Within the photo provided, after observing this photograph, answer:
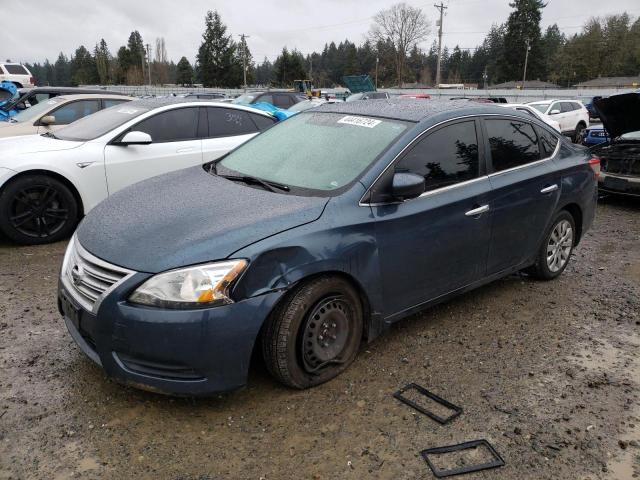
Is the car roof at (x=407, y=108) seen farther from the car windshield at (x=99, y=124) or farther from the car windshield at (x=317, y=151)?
the car windshield at (x=99, y=124)

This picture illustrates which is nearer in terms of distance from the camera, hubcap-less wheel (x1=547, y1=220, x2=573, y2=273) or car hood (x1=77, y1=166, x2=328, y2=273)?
car hood (x1=77, y1=166, x2=328, y2=273)

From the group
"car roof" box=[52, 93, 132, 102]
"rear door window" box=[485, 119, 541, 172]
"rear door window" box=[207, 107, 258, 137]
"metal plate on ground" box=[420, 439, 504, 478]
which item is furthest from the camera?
"car roof" box=[52, 93, 132, 102]

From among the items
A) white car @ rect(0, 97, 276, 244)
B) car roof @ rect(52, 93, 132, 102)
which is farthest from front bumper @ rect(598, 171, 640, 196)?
car roof @ rect(52, 93, 132, 102)

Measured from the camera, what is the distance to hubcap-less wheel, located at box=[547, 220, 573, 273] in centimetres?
471

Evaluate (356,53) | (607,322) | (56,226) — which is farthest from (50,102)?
(356,53)

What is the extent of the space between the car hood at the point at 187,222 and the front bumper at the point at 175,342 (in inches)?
7.8

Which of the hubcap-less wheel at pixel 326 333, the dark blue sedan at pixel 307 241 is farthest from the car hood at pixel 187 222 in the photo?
the hubcap-less wheel at pixel 326 333

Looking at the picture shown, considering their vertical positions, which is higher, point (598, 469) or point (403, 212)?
point (403, 212)

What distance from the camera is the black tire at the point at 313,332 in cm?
281

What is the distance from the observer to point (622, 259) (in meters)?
5.73

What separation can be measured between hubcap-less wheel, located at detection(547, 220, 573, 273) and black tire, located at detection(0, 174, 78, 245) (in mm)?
4876

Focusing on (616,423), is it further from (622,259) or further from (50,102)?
(50,102)

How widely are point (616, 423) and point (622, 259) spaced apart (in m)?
3.42

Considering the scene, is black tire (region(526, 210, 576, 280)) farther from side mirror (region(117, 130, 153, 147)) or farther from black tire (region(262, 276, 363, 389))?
side mirror (region(117, 130, 153, 147))
